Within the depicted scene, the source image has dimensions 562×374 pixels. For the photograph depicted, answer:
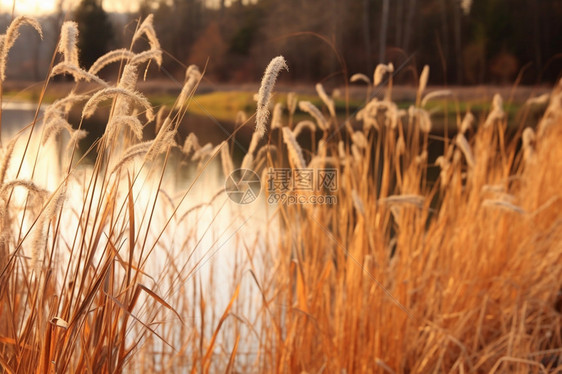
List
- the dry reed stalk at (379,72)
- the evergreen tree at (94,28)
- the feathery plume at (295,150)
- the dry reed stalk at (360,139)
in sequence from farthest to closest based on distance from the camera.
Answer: the evergreen tree at (94,28), the dry reed stalk at (360,139), the dry reed stalk at (379,72), the feathery plume at (295,150)

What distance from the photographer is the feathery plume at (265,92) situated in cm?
66

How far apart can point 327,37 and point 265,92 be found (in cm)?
86

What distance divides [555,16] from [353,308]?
187 inches

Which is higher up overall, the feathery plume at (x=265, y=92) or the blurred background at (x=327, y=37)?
the blurred background at (x=327, y=37)

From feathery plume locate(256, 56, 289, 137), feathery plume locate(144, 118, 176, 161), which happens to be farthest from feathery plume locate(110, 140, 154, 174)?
feathery plume locate(256, 56, 289, 137)

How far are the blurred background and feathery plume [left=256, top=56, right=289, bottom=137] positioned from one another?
17cm

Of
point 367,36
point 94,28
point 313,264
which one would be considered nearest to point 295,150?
point 313,264

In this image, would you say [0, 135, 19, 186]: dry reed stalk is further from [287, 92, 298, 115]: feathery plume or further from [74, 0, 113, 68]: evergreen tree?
[74, 0, 113, 68]: evergreen tree

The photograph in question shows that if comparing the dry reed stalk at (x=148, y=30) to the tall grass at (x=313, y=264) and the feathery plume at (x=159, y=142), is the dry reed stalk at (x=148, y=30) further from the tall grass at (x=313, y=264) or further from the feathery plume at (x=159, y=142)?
the feathery plume at (x=159, y=142)

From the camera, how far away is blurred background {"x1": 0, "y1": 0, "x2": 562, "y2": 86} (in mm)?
1629

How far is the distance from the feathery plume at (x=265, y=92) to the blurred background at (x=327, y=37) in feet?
0.57

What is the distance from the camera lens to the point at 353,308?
1425 millimetres

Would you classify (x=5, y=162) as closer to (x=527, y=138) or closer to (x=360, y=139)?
(x=360, y=139)

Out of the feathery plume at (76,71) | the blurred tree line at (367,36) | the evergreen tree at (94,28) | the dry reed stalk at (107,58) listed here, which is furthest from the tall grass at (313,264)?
the evergreen tree at (94,28)
